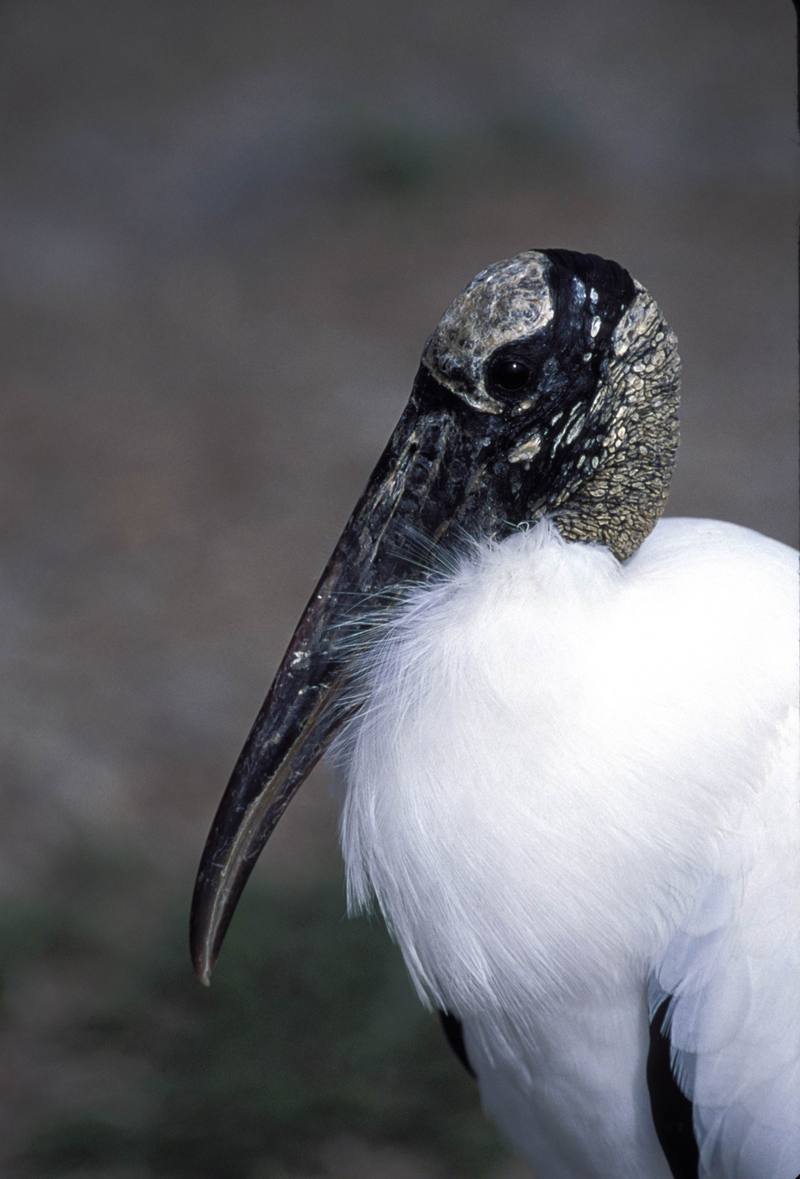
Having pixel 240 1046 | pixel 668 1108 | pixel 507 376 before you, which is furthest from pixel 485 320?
pixel 240 1046

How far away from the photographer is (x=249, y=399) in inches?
228

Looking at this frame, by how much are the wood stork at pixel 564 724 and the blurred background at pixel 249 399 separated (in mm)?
1283

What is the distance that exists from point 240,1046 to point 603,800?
5.52ft

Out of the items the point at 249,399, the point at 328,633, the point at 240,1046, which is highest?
the point at 328,633

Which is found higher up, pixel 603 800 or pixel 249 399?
pixel 603 800

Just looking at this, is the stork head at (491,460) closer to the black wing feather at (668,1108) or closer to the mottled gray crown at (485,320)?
the mottled gray crown at (485,320)

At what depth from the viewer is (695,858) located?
5.79ft

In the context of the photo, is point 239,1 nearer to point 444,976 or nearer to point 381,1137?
point 381,1137

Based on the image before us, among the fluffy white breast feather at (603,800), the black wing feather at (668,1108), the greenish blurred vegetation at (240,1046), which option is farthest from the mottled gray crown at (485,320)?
the greenish blurred vegetation at (240,1046)

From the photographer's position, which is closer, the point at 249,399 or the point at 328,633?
the point at 328,633

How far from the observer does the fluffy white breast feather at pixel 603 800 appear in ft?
5.66

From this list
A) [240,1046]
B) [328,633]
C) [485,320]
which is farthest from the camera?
[240,1046]

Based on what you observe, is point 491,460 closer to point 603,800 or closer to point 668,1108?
point 603,800

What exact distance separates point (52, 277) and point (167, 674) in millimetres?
A: 2706
